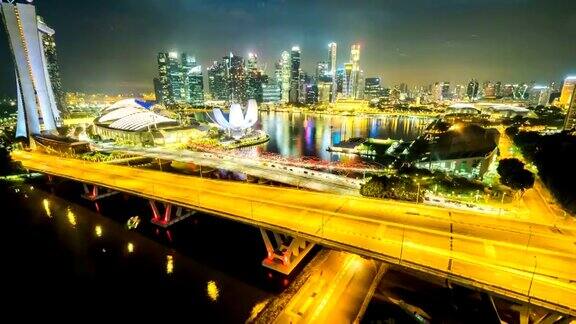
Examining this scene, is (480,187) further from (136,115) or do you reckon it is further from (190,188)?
(136,115)

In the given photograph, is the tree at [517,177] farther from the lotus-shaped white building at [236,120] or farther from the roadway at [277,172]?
the lotus-shaped white building at [236,120]

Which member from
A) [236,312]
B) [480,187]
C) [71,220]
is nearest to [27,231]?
[71,220]

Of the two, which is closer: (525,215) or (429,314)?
(429,314)

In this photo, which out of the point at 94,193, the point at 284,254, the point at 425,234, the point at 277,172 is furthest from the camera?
the point at 277,172

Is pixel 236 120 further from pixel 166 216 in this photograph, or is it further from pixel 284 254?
pixel 284 254

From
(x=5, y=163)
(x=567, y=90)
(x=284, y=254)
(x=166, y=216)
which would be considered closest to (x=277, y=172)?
(x=166, y=216)

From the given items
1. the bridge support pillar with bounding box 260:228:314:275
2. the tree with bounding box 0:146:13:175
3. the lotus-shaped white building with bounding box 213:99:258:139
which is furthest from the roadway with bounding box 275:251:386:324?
the lotus-shaped white building with bounding box 213:99:258:139

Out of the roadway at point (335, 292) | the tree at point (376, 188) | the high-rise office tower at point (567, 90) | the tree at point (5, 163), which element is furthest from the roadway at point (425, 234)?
the high-rise office tower at point (567, 90)
